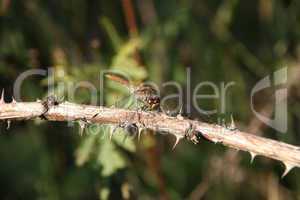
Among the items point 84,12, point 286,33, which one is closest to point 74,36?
point 84,12

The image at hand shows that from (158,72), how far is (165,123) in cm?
156

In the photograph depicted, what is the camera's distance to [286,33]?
3.33 m

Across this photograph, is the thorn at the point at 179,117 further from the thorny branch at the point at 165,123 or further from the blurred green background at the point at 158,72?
the blurred green background at the point at 158,72

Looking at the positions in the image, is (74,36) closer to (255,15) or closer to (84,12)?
(84,12)

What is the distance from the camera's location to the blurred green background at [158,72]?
10.1 ft

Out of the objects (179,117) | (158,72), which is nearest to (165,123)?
(179,117)

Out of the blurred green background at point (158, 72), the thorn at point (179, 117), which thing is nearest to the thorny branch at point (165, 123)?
the thorn at point (179, 117)

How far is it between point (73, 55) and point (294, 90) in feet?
4.13

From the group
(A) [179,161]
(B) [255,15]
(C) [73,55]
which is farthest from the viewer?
(B) [255,15]

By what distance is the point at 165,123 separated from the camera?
1.70m

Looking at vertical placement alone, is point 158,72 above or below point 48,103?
above

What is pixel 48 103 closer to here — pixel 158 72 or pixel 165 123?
pixel 165 123

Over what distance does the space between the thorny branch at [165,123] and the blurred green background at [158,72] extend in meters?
1.08

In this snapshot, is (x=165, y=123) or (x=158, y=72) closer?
(x=165, y=123)
